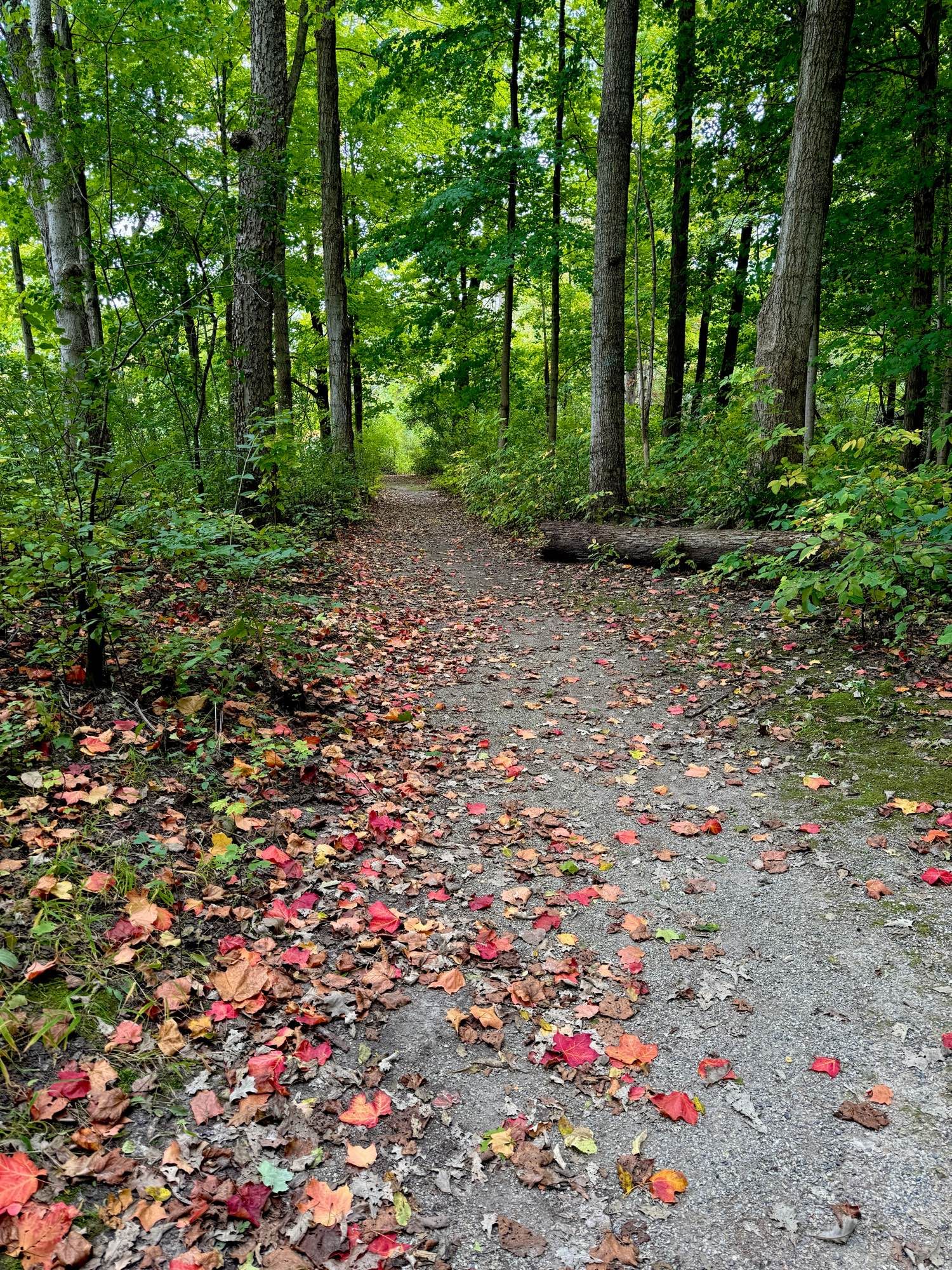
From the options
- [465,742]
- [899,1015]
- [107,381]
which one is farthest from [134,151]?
[899,1015]

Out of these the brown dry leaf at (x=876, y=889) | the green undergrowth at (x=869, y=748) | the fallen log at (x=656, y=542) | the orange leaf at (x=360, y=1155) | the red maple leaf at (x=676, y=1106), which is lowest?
the red maple leaf at (x=676, y=1106)

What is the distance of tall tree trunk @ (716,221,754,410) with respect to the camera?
1327cm

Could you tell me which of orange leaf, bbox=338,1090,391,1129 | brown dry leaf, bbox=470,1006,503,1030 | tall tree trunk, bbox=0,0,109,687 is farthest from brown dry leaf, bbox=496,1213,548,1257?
tall tree trunk, bbox=0,0,109,687

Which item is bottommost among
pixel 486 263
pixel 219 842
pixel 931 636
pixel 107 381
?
pixel 219 842

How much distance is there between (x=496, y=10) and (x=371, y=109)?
3.18 meters

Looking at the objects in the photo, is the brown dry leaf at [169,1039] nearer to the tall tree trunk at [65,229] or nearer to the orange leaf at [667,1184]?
→ the orange leaf at [667,1184]

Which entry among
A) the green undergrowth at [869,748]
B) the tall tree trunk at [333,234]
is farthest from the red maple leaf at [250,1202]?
the tall tree trunk at [333,234]

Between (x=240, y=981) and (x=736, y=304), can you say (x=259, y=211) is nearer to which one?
(x=240, y=981)

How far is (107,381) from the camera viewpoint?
367 centimetres

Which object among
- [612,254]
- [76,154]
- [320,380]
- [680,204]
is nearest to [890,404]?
[680,204]

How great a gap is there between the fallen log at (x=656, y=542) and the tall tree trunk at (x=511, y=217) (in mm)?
6125

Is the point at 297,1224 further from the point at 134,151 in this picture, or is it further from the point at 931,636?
the point at 134,151

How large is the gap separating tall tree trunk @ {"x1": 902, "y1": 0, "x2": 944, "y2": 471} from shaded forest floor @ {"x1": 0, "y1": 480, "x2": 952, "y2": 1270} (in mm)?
7232

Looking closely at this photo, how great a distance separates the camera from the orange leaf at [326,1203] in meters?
1.80
